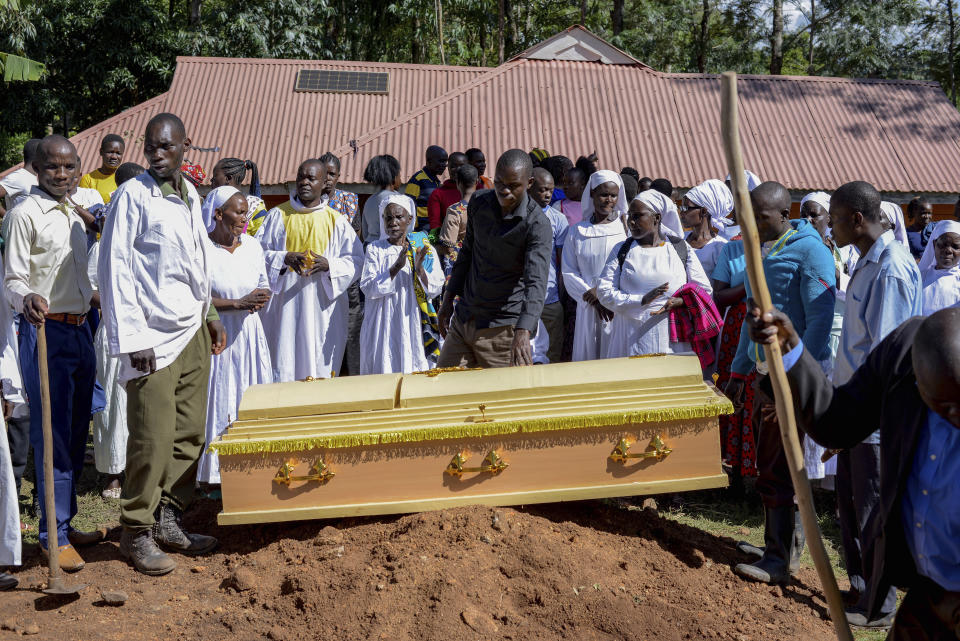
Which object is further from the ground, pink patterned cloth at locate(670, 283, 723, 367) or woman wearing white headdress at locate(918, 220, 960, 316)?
woman wearing white headdress at locate(918, 220, 960, 316)

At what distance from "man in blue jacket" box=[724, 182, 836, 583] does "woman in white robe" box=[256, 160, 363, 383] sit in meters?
3.30

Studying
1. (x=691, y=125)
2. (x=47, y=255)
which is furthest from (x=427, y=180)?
(x=691, y=125)

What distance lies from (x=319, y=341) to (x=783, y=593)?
382cm

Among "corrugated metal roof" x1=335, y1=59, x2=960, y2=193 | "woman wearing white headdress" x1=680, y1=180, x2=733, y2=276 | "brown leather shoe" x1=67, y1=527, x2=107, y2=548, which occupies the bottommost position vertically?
"brown leather shoe" x1=67, y1=527, x2=107, y2=548

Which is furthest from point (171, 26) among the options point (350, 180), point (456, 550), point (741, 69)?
point (456, 550)

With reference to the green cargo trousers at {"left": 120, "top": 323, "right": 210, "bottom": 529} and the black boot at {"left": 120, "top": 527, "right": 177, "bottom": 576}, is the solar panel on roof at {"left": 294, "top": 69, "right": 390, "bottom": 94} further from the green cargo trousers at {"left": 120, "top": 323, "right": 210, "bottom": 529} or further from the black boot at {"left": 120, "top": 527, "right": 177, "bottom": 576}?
the black boot at {"left": 120, "top": 527, "right": 177, "bottom": 576}

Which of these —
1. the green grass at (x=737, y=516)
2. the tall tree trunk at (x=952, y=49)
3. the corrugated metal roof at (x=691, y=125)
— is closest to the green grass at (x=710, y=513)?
the green grass at (x=737, y=516)

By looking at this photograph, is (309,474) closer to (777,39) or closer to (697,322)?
(697,322)

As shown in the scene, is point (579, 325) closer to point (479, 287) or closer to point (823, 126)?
point (479, 287)

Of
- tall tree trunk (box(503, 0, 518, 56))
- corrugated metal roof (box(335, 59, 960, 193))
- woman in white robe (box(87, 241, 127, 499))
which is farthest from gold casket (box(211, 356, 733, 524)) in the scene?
tall tree trunk (box(503, 0, 518, 56))

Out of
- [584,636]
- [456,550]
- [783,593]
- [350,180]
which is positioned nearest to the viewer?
[584,636]

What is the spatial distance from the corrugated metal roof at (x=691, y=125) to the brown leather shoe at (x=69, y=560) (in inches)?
504

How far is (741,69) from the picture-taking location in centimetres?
2948

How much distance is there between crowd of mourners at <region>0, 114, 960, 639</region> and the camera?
277 cm
